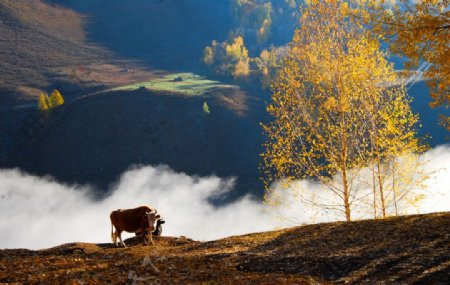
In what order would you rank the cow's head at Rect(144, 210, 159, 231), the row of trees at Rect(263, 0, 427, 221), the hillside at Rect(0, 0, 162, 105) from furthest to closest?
the hillside at Rect(0, 0, 162, 105)
the row of trees at Rect(263, 0, 427, 221)
the cow's head at Rect(144, 210, 159, 231)

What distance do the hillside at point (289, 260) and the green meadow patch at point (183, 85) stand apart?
11364cm

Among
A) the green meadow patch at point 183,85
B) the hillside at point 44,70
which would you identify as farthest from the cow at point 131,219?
the hillside at point 44,70

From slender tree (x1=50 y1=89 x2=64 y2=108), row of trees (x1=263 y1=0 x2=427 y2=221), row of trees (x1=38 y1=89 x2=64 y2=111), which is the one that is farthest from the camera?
slender tree (x1=50 y1=89 x2=64 y2=108)

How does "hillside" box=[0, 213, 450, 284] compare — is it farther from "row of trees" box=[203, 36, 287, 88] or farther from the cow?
"row of trees" box=[203, 36, 287, 88]

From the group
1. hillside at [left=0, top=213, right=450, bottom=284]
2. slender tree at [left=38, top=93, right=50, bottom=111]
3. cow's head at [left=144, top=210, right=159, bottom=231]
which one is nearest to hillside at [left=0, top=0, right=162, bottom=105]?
slender tree at [left=38, top=93, right=50, bottom=111]

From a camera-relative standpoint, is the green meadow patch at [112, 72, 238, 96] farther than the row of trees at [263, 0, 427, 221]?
Yes

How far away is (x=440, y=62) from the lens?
50.1ft

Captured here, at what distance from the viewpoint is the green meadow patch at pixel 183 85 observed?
441 ft

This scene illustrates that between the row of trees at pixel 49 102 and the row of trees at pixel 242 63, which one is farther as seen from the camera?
the row of trees at pixel 242 63

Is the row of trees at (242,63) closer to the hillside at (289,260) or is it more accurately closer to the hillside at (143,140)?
the hillside at (143,140)

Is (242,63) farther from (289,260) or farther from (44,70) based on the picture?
(289,260)

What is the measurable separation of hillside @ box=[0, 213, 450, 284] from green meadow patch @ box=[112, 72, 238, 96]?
11364 cm

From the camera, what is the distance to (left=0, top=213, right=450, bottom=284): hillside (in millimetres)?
11023

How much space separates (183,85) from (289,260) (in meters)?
136
